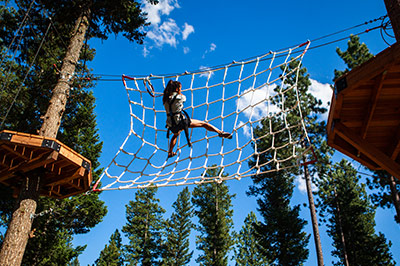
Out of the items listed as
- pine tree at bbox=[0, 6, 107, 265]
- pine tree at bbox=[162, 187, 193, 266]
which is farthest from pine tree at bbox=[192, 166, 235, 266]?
pine tree at bbox=[0, 6, 107, 265]

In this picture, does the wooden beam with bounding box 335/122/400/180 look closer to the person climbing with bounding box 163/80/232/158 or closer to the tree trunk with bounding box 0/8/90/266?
the person climbing with bounding box 163/80/232/158

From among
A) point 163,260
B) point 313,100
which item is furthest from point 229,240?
point 313,100

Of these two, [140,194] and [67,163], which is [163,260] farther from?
[67,163]

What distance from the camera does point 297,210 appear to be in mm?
16562

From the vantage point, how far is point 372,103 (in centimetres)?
320

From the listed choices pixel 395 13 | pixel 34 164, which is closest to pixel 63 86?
pixel 34 164

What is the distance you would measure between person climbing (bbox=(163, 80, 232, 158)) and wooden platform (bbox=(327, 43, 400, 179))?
1806mm

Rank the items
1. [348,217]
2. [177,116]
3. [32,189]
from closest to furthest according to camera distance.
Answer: [32,189]
[177,116]
[348,217]

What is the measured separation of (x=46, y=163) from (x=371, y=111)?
4191mm

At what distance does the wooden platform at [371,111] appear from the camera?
288cm

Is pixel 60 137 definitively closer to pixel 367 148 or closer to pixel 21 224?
pixel 21 224

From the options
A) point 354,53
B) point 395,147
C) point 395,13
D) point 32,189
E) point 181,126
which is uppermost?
point 354,53

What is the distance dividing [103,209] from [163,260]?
38.5 ft

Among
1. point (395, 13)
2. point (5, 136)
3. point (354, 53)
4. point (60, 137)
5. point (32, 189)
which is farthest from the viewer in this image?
point (354, 53)
